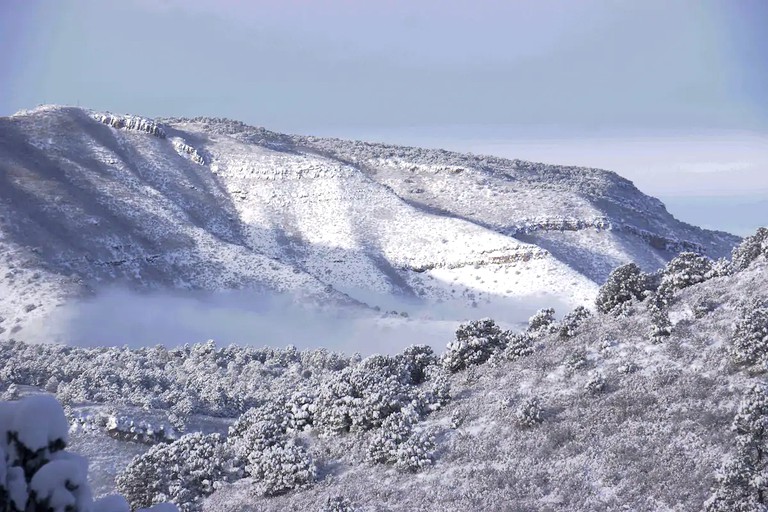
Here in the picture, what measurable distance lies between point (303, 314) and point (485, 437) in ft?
187

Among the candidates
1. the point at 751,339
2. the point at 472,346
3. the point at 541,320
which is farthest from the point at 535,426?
the point at 541,320

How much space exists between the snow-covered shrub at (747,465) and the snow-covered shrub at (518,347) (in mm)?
9524

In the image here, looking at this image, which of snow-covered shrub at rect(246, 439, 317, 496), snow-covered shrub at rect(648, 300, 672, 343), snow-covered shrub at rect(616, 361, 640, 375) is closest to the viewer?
snow-covered shrub at rect(246, 439, 317, 496)

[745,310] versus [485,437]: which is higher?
[745,310]

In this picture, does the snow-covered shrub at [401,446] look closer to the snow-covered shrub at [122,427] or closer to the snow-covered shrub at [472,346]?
the snow-covered shrub at [472,346]

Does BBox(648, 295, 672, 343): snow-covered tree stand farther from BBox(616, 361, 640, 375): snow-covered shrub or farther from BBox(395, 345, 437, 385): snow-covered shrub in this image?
BBox(395, 345, 437, 385): snow-covered shrub

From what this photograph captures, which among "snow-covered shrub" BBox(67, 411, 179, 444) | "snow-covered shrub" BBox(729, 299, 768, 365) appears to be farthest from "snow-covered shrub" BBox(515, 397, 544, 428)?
"snow-covered shrub" BBox(67, 411, 179, 444)

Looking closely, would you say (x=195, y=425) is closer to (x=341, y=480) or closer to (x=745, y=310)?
(x=341, y=480)

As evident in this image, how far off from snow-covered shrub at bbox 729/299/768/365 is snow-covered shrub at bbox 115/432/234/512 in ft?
46.9

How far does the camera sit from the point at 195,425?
36781mm

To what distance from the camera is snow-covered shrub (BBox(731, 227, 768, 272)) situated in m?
25.8

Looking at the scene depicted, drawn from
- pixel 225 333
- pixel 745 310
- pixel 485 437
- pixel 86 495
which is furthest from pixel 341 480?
pixel 225 333

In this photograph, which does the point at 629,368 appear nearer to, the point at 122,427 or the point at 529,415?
the point at 529,415

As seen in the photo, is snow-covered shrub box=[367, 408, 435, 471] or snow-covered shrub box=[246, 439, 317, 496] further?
snow-covered shrub box=[246, 439, 317, 496]
